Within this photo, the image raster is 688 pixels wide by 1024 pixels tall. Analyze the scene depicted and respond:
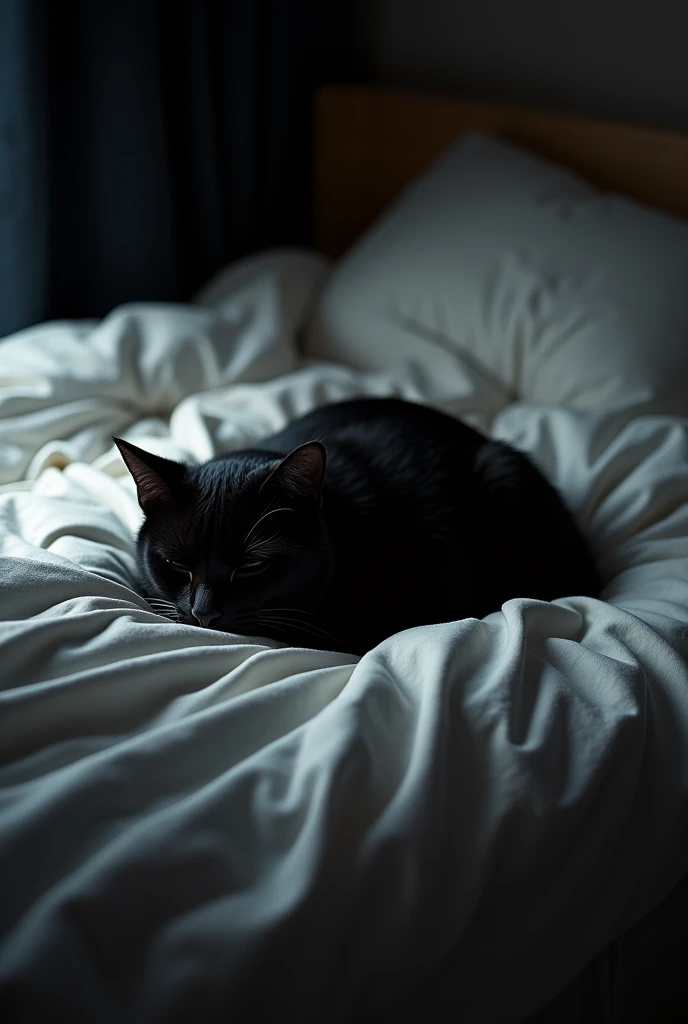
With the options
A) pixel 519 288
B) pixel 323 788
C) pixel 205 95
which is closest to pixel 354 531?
pixel 323 788

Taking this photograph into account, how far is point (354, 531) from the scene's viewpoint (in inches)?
41.6

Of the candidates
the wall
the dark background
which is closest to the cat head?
the dark background

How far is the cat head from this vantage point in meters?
0.93

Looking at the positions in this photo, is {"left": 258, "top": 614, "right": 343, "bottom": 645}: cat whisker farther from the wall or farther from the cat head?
the wall

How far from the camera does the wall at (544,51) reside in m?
1.74

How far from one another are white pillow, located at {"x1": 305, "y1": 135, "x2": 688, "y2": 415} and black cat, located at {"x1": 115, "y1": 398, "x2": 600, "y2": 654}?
37cm

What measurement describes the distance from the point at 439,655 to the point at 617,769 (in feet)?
0.58

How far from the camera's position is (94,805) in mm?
681

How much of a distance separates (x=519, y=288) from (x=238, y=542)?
91 cm

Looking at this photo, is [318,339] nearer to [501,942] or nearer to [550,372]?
[550,372]

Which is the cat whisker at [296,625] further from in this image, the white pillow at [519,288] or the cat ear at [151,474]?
the white pillow at [519,288]

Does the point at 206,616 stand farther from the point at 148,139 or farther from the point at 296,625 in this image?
the point at 148,139

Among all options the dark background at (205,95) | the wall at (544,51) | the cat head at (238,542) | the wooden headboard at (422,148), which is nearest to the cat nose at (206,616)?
the cat head at (238,542)

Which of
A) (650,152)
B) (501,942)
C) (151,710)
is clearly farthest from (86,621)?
(650,152)
